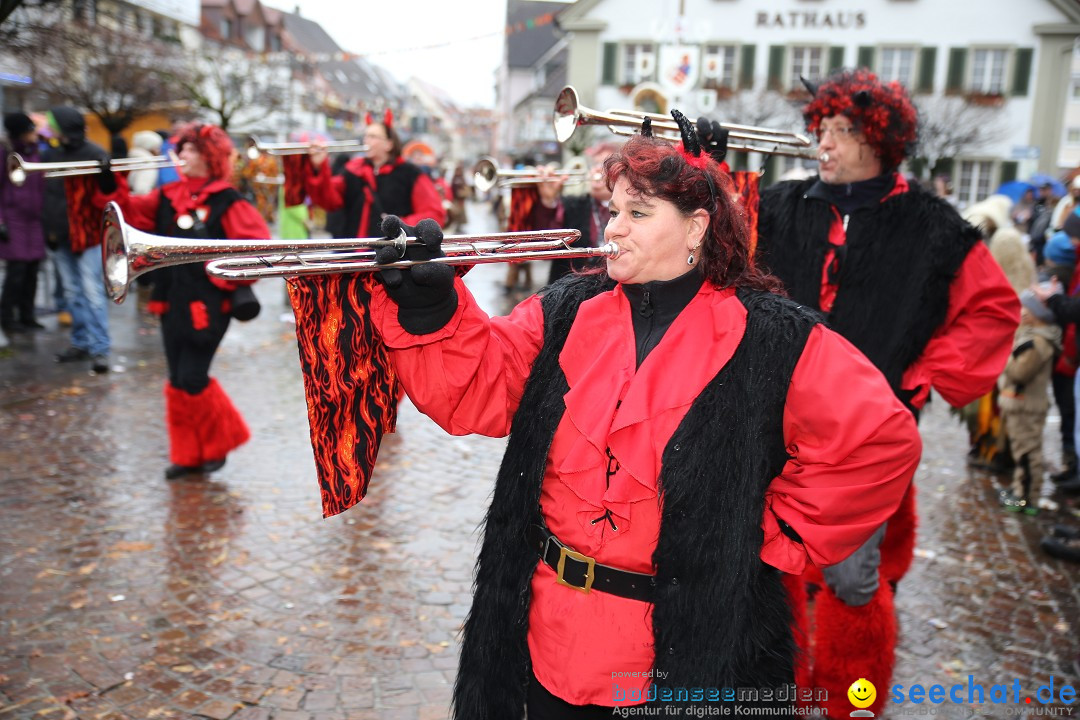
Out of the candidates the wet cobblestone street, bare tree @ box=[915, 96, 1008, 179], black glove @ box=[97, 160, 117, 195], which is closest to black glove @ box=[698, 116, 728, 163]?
the wet cobblestone street

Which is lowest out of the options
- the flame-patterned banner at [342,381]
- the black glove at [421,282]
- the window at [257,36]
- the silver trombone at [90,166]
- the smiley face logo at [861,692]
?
the smiley face logo at [861,692]

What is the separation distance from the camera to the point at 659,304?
2330 millimetres

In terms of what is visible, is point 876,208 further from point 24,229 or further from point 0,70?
point 0,70

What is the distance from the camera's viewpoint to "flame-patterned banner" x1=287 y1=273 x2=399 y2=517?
Result: 214cm

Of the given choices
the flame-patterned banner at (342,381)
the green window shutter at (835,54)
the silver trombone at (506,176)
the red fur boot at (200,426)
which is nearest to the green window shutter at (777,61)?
the green window shutter at (835,54)

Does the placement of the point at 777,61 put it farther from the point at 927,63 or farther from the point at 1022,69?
the point at 1022,69

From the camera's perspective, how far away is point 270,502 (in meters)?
5.43

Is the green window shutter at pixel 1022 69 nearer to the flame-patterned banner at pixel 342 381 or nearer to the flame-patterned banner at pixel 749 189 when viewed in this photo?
the flame-patterned banner at pixel 749 189

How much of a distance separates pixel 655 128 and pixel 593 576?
7.40 feet

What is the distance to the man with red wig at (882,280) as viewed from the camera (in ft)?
11.3

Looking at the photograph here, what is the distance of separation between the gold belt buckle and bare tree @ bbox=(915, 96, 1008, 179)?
30776mm

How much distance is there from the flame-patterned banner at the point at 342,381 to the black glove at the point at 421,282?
0.12 meters

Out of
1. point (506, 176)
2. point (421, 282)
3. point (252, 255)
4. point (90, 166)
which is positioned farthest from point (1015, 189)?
point (252, 255)

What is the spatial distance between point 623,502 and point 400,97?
84793 millimetres
